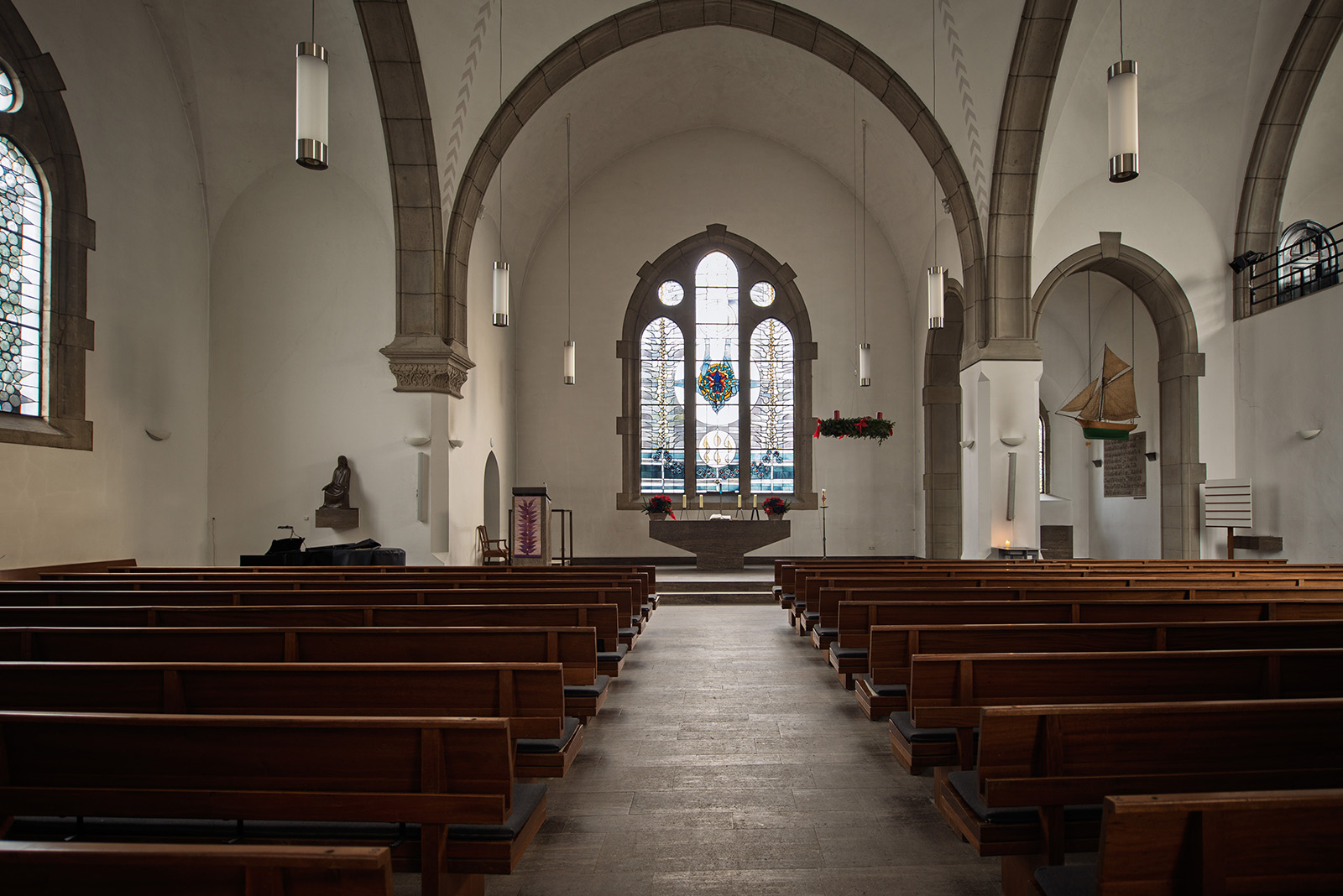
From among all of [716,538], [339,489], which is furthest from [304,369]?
[716,538]

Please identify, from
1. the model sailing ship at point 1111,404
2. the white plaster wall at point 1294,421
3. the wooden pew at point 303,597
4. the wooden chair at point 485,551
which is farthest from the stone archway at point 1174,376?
the wooden pew at point 303,597

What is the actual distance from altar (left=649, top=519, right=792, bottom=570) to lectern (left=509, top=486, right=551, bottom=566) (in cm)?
175

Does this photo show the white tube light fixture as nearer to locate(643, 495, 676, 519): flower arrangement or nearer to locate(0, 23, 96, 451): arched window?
locate(643, 495, 676, 519): flower arrangement

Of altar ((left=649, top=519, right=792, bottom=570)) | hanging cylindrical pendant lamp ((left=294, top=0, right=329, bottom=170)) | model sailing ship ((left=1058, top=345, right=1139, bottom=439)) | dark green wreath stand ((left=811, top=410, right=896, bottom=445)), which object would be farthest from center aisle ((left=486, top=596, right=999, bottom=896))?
model sailing ship ((left=1058, top=345, right=1139, bottom=439))

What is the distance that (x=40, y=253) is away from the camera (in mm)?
6586

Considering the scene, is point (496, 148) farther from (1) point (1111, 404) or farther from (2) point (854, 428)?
(1) point (1111, 404)

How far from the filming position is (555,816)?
2711mm

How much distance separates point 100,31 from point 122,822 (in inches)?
314

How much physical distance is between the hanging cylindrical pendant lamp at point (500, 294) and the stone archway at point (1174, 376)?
600 cm

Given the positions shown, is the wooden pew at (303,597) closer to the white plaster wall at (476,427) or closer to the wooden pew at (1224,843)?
the wooden pew at (1224,843)

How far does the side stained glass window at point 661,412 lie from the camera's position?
12.8 metres

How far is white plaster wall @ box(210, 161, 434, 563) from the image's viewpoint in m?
8.41

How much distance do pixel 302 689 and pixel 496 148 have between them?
303 inches

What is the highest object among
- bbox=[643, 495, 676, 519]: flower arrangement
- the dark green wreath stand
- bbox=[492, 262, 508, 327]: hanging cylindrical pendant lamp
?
bbox=[492, 262, 508, 327]: hanging cylindrical pendant lamp
